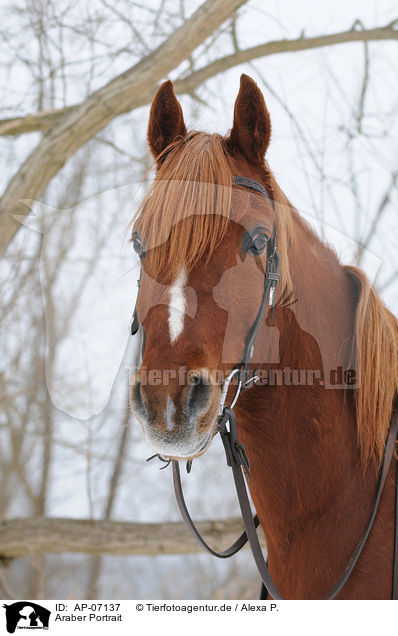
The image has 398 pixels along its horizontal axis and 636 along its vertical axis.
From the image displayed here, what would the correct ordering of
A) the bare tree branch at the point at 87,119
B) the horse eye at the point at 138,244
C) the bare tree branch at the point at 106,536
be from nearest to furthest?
the horse eye at the point at 138,244 < the bare tree branch at the point at 87,119 < the bare tree branch at the point at 106,536

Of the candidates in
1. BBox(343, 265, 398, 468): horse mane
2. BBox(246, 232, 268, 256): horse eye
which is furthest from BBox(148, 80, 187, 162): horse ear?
BBox(343, 265, 398, 468): horse mane

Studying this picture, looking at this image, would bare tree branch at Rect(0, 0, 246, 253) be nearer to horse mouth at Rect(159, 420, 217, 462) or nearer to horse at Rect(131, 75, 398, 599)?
horse at Rect(131, 75, 398, 599)

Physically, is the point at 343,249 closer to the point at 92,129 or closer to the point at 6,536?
the point at 92,129

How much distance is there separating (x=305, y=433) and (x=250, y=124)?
2.99 ft

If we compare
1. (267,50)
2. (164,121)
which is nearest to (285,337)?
(164,121)

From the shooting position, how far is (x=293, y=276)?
1562 millimetres

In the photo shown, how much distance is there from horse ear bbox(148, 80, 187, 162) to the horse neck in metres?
0.50

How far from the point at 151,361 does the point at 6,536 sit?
2.95 metres

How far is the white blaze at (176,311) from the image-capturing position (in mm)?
1238

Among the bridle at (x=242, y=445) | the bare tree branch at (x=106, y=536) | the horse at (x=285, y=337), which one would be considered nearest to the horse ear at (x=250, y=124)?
the horse at (x=285, y=337)

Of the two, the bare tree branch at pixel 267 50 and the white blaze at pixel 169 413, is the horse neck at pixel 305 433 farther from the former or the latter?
the bare tree branch at pixel 267 50

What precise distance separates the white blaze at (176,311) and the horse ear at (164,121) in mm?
569

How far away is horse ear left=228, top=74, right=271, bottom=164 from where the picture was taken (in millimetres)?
1482
